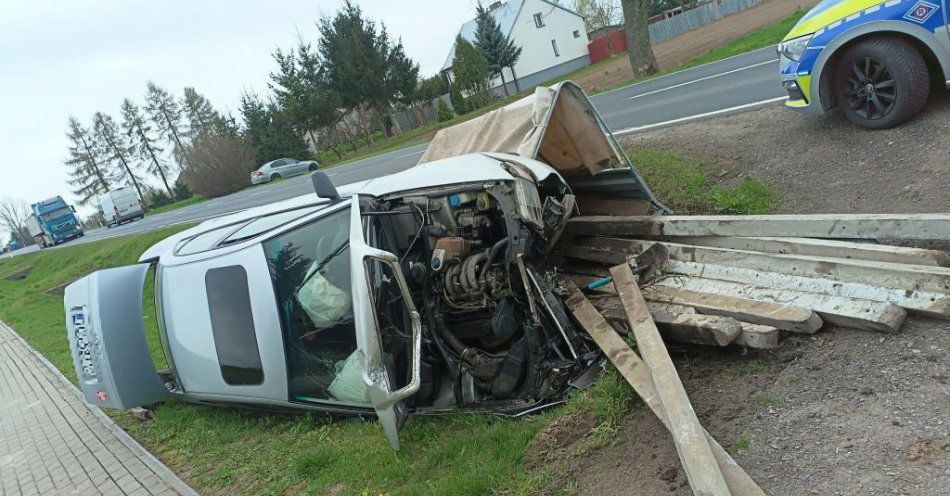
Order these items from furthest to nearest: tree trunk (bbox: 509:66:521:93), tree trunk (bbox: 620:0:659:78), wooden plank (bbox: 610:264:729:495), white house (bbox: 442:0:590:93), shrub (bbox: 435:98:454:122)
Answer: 1. white house (bbox: 442:0:590:93)
2. tree trunk (bbox: 509:66:521:93)
3. shrub (bbox: 435:98:454:122)
4. tree trunk (bbox: 620:0:659:78)
5. wooden plank (bbox: 610:264:729:495)

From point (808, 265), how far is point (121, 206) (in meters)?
39.3

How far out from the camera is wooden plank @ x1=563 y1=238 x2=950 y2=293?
3.53m

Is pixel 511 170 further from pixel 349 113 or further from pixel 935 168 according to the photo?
pixel 349 113

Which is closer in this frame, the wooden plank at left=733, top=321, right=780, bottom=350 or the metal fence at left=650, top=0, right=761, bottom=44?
the wooden plank at left=733, top=321, right=780, bottom=350

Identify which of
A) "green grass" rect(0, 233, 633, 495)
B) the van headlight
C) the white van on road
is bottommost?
"green grass" rect(0, 233, 633, 495)

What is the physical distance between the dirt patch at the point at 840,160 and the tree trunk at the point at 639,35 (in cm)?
1331

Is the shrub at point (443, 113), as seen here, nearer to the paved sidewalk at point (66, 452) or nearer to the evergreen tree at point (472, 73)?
the evergreen tree at point (472, 73)

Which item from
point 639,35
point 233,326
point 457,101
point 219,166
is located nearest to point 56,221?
point 219,166

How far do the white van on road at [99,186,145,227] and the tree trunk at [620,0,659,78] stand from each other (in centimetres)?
3014

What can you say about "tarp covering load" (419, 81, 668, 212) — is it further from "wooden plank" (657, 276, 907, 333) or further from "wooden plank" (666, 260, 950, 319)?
"wooden plank" (657, 276, 907, 333)

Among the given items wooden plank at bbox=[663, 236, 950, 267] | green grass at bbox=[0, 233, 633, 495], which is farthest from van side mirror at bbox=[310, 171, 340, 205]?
wooden plank at bbox=[663, 236, 950, 267]

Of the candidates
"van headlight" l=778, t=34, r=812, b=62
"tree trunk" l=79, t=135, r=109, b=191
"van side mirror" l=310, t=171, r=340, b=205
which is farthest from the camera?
"tree trunk" l=79, t=135, r=109, b=191

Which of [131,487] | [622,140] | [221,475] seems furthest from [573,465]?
[622,140]

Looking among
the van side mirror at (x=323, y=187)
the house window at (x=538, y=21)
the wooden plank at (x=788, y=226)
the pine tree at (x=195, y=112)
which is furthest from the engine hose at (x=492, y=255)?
the pine tree at (x=195, y=112)
